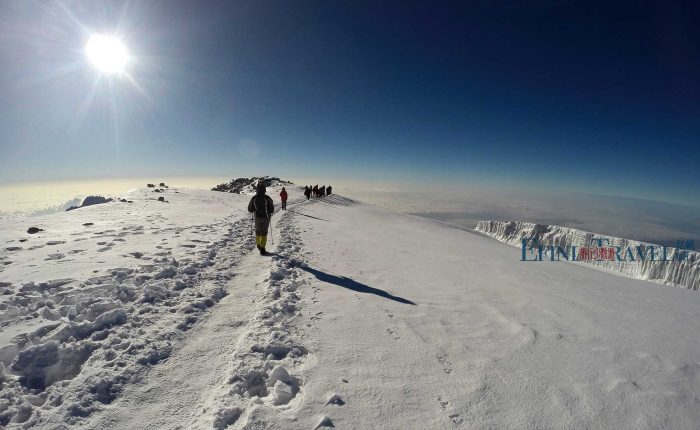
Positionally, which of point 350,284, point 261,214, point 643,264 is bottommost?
point 643,264

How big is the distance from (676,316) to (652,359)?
5.57m

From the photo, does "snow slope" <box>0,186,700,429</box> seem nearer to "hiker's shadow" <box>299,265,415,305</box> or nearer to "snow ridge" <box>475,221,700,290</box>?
"hiker's shadow" <box>299,265,415,305</box>

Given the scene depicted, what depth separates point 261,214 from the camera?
12.0 metres

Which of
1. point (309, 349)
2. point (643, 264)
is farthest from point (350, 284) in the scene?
point (643, 264)

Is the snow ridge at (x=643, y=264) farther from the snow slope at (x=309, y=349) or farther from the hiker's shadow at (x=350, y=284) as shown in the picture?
the hiker's shadow at (x=350, y=284)

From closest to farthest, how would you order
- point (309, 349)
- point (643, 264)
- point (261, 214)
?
point (309, 349) → point (261, 214) → point (643, 264)

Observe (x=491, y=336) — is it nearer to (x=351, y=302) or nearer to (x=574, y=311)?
(x=351, y=302)

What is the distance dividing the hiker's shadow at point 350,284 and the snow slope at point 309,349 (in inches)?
3.7

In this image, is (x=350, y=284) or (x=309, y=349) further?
(x=350, y=284)

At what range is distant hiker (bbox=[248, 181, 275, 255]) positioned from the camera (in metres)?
11.6

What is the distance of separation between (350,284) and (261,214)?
5180mm

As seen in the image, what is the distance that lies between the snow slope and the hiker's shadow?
93 mm

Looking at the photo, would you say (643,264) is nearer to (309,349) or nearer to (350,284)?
(350,284)

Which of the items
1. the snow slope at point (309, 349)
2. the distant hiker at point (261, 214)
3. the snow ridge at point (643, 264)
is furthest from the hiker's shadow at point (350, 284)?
the snow ridge at point (643, 264)
